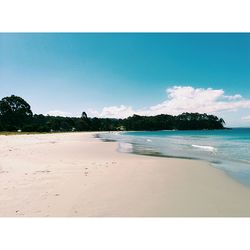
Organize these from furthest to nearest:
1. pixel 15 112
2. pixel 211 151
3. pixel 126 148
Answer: pixel 15 112, pixel 126 148, pixel 211 151

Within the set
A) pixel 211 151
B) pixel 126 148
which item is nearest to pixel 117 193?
pixel 211 151

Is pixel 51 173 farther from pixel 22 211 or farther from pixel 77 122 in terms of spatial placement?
pixel 77 122

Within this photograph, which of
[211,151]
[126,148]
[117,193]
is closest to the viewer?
[117,193]

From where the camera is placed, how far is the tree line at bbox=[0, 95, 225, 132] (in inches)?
2832

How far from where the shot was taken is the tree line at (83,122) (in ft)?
236

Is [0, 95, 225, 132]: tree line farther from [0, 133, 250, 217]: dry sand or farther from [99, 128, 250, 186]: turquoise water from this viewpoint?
[0, 133, 250, 217]: dry sand

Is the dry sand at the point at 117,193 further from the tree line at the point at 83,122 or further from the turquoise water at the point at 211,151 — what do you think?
the tree line at the point at 83,122

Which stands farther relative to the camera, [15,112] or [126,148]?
[15,112]

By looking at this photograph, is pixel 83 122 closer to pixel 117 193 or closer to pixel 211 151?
pixel 211 151

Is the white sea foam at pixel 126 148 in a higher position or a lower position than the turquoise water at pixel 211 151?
lower

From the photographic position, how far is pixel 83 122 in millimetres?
123938

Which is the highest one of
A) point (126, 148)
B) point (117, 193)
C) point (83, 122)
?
point (83, 122)

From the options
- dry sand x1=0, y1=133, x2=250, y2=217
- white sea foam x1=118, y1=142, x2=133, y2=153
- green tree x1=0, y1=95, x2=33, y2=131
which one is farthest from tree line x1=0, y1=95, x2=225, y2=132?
dry sand x1=0, y1=133, x2=250, y2=217

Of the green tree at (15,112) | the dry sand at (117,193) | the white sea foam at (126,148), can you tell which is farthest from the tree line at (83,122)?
the dry sand at (117,193)
